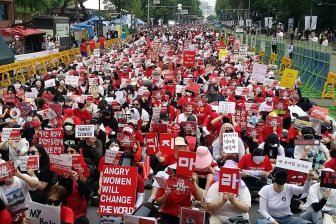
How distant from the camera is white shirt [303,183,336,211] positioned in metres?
7.83

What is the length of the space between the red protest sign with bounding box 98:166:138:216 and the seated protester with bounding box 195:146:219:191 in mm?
1211

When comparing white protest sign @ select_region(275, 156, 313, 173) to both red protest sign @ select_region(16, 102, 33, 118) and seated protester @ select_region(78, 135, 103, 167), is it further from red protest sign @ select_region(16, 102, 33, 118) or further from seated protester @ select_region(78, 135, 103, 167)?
red protest sign @ select_region(16, 102, 33, 118)

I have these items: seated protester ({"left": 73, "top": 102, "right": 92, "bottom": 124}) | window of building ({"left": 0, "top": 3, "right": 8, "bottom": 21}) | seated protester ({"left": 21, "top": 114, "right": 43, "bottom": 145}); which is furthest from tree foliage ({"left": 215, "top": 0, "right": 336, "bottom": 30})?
seated protester ({"left": 21, "top": 114, "right": 43, "bottom": 145})

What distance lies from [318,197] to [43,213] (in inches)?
150

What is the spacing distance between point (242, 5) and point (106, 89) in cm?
9355

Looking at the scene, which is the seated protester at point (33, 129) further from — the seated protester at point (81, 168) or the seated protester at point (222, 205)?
the seated protester at point (222, 205)

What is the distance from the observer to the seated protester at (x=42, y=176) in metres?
7.28

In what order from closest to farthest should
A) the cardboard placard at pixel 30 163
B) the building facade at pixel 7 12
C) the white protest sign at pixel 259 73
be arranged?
the cardboard placard at pixel 30 163 → the white protest sign at pixel 259 73 → the building facade at pixel 7 12

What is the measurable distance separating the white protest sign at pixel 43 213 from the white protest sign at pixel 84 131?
134 inches

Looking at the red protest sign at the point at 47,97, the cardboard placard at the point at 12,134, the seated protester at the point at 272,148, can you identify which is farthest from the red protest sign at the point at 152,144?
the red protest sign at the point at 47,97

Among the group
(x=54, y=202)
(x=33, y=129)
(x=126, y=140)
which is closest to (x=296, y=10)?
(x=33, y=129)

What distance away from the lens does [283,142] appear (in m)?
11.6

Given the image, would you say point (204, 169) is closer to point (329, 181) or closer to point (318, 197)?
point (318, 197)

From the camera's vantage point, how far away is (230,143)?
9773mm
